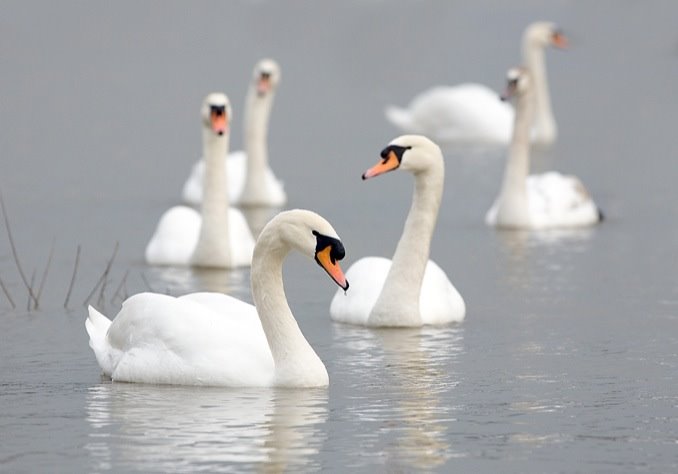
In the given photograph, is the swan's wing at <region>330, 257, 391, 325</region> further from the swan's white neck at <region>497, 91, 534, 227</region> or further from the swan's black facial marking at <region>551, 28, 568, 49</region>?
the swan's black facial marking at <region>551, 28, 568, 49</region>

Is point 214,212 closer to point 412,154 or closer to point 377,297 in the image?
point 377,297

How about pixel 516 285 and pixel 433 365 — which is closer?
pixel 433 365

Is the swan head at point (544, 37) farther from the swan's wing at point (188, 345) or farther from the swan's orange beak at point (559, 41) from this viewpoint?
the swan's wing at point (188, 345)

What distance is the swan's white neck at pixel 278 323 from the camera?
12.1m

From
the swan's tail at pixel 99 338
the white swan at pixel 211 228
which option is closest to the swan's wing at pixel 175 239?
the white swan at pixel 211 228

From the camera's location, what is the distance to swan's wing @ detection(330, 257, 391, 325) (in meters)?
15.1

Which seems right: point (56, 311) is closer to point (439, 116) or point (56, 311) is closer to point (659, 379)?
point (659, 379)

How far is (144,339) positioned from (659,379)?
3.06 m

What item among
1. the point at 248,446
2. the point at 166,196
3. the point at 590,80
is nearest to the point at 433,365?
the point at 248,446

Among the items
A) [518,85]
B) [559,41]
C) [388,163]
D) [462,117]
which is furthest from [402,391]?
[559,41]

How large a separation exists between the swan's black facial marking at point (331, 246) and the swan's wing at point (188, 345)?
80 centimetres

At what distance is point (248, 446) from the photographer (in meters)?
10.7

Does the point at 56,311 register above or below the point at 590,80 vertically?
below

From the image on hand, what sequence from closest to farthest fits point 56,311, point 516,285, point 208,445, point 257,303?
point 208,445, point 257,303, point 56,311, point 516,285
